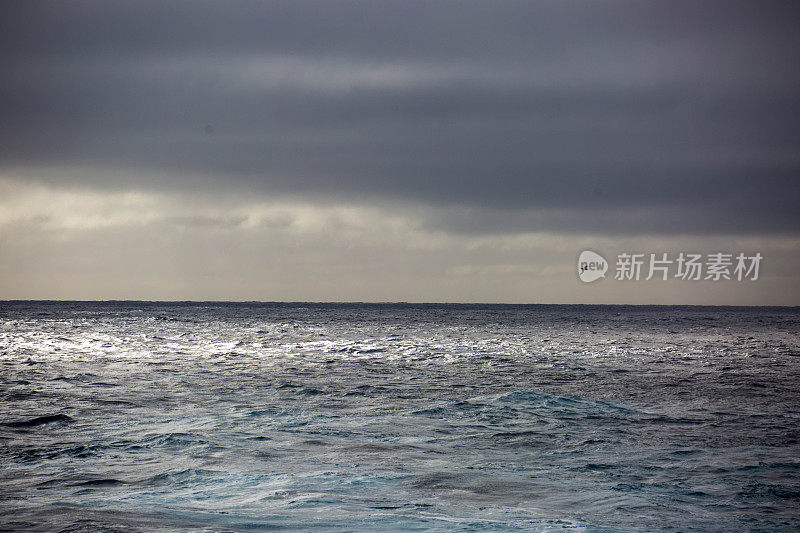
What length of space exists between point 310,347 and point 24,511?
42876 millimetres

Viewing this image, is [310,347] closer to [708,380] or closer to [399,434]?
[708,380]

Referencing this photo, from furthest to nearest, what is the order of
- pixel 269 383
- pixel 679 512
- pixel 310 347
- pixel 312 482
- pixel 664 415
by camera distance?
pixel 310 347
pixel 269 383
pixel 664 415
pixel 312 482
pixel 679 512

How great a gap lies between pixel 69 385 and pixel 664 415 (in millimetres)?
21515

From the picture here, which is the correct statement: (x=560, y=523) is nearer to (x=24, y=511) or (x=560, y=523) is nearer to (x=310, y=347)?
(x=24, y=511)

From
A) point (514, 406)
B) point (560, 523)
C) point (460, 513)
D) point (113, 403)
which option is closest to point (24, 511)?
point (460, 513)

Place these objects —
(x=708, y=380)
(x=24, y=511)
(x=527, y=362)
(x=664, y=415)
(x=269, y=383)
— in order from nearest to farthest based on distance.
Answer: (x=24, y=511) → (x=664, y=415) → (x=269, y=383) → (x=708, y=380) → (x=527, y=362)

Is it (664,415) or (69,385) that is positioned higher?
(664,415)

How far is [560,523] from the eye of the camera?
11727 millimetres

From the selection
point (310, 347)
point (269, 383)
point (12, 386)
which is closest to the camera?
point (12, 386)

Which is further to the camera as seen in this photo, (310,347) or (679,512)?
(310,347)

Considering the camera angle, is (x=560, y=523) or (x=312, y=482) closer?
(x=560, y=523)

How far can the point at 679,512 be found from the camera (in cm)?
1245

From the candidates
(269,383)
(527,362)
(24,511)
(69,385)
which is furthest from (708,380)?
(24,511)

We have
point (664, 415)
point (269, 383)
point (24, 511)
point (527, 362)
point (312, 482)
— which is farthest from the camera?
point (527, 362)
